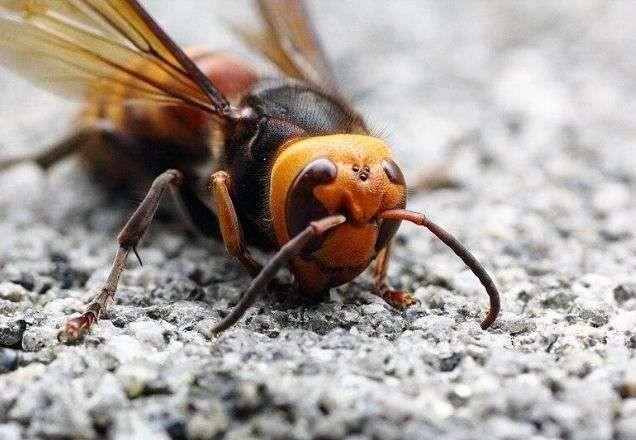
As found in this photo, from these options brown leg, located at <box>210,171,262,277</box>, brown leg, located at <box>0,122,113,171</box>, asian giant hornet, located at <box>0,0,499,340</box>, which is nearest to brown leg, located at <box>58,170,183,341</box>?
asian giant hornet, located at <box>0,0,499,340</box>

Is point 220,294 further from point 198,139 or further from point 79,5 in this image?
point 79,5

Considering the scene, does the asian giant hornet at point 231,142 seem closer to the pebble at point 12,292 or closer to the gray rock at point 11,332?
the gray rock at point 11,332

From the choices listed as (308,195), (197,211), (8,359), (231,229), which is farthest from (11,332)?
(308,195)

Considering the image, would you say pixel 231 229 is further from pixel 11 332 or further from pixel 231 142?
pixel 11 332

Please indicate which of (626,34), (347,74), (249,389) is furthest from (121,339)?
(626,34)

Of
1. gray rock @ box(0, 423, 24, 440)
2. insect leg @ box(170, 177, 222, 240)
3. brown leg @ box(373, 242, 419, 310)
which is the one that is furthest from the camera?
insect leg @ box(170, 177, 222, 240)

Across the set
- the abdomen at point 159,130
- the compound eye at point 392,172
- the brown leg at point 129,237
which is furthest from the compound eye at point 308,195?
the abdomen at point 159,130

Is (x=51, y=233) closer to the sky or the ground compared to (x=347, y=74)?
closer to the ground

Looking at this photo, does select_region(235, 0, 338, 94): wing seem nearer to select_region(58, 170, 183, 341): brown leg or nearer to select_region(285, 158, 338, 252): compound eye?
Answer: select_region(58, 170, 183, 341): brown leg

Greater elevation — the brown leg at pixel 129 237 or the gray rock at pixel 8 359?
the brown leg at pixel 129 237
